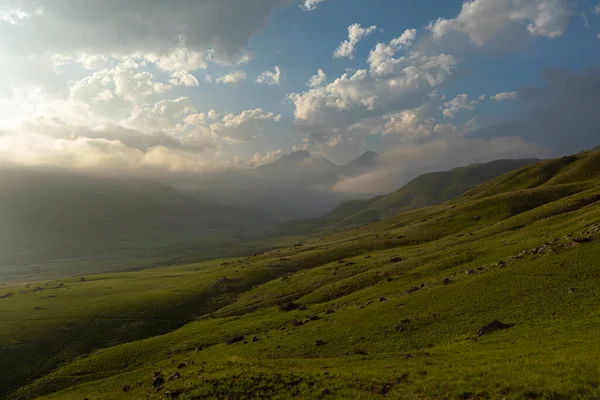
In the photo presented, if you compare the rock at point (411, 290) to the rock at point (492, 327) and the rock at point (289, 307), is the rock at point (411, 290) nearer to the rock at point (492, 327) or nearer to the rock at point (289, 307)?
the rock at point (492, 327)

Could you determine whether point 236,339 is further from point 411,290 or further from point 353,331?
point 411,290

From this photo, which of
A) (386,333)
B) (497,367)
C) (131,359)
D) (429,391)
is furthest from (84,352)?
(497,367)

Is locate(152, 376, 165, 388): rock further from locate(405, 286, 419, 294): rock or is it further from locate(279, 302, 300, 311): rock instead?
locate(405, 286, 419, 294): rock

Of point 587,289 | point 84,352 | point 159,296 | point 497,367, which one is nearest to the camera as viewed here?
point 497,367

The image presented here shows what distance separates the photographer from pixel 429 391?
24.9 metres

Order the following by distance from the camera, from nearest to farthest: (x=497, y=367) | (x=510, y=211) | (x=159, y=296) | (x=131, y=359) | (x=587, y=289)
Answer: (x=497, y=367) → (x=587, y=289) → (x=131, y=359) → (x=159, y=296) → (x=510, y=211)

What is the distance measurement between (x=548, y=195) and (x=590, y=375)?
12220 cm

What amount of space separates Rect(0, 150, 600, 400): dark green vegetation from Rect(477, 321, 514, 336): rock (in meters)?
0.28

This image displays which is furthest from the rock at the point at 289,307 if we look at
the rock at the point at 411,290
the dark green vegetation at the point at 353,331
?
the rock at the point at 411,290

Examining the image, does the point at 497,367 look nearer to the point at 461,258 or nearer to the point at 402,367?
the point at 402,367

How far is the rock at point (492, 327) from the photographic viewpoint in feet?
123

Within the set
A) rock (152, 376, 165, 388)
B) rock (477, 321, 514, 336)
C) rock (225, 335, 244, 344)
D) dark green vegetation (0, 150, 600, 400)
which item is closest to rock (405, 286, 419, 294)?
dark green vegetation (0, 150, 600, 400)

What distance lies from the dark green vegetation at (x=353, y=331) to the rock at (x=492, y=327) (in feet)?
0.90

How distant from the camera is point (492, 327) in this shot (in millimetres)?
37938
